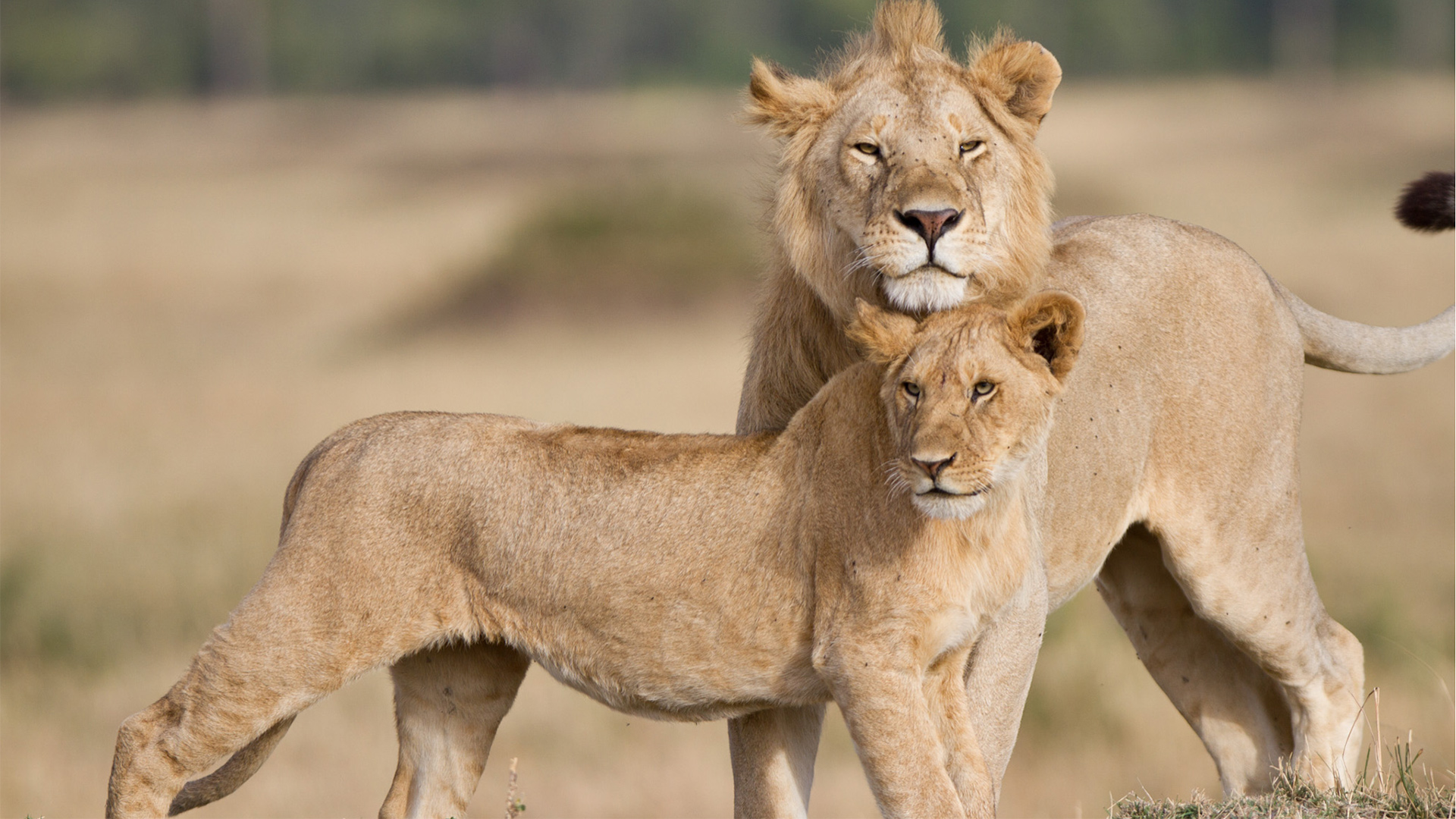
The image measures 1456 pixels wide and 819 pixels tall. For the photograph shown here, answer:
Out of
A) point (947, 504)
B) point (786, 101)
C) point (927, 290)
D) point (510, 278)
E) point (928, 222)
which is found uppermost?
point (786, 101)

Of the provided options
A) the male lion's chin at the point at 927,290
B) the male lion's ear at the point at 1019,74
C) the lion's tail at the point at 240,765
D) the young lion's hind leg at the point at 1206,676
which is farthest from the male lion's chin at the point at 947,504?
the young lion's hind leg at the point at 1206,676

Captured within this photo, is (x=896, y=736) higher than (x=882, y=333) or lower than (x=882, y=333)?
lower

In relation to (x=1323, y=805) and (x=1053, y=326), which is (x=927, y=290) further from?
(x=1323, y=805)

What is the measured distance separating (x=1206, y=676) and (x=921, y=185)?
8.51 ft

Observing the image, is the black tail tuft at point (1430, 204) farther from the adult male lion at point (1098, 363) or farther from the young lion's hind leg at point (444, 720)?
the young lion's hind leg at point (444, 720)

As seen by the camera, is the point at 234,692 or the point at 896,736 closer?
the point at 896,736

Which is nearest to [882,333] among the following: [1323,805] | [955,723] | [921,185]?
[921,185]

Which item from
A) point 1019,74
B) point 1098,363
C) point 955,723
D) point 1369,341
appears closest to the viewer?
point 955,723

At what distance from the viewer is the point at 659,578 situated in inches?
156

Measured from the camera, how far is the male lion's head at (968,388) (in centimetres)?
334

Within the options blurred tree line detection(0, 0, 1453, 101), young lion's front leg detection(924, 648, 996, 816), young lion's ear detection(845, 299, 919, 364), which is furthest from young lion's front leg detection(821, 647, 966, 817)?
blurred tree line detection(0, 0, 1453, 101)

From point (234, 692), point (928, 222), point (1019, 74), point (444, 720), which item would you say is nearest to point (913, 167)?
point (928, 222)

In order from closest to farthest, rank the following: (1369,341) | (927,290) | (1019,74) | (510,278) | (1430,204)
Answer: (927,290), (1019,74), (1430,204), (1369,341), (510,278)

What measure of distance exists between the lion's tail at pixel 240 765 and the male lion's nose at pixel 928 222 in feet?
5.17
